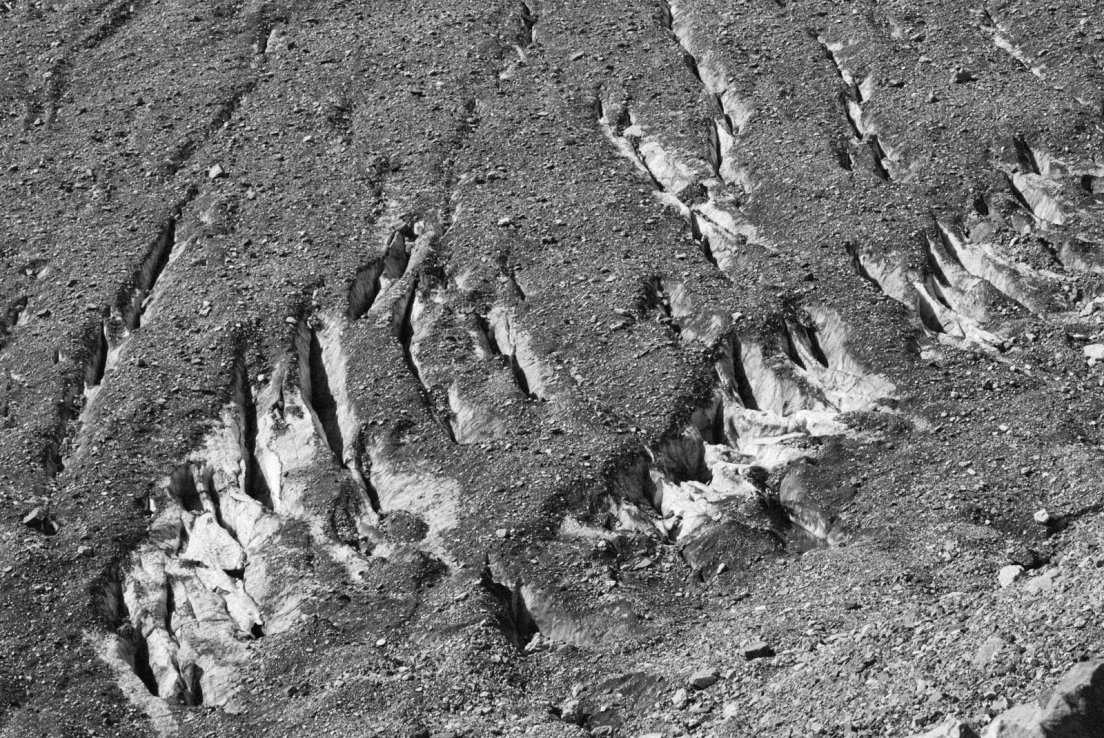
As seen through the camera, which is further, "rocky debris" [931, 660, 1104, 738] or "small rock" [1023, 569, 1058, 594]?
"small rock" [1023, 569, 1058, 594]

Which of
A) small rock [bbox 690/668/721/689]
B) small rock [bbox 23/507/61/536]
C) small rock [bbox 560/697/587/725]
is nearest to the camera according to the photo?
small rock [bbox 690/668/721/689]

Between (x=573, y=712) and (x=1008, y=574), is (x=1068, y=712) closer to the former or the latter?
(x=1008, y=574)

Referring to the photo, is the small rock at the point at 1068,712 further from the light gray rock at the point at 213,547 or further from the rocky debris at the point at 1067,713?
the light gray rock at the point at 213,547

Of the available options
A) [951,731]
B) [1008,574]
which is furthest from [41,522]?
[951,731]

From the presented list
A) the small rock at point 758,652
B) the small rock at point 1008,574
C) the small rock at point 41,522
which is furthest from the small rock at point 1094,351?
the small rock at point 41,522

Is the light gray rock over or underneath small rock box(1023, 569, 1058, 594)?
over

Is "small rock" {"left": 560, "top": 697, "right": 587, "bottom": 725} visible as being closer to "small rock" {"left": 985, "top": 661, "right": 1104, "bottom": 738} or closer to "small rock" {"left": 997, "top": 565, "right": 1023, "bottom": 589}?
"small rock" {"left": 997, "top": 565, "right": 1023, "bottom": 589}

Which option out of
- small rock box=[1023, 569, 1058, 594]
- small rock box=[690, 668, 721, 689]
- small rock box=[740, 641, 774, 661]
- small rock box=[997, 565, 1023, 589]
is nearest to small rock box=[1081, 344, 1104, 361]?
small rock box=[997, 565, 1023, 589]

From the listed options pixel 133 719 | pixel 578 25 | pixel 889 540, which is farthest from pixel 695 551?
pixel 578 25
